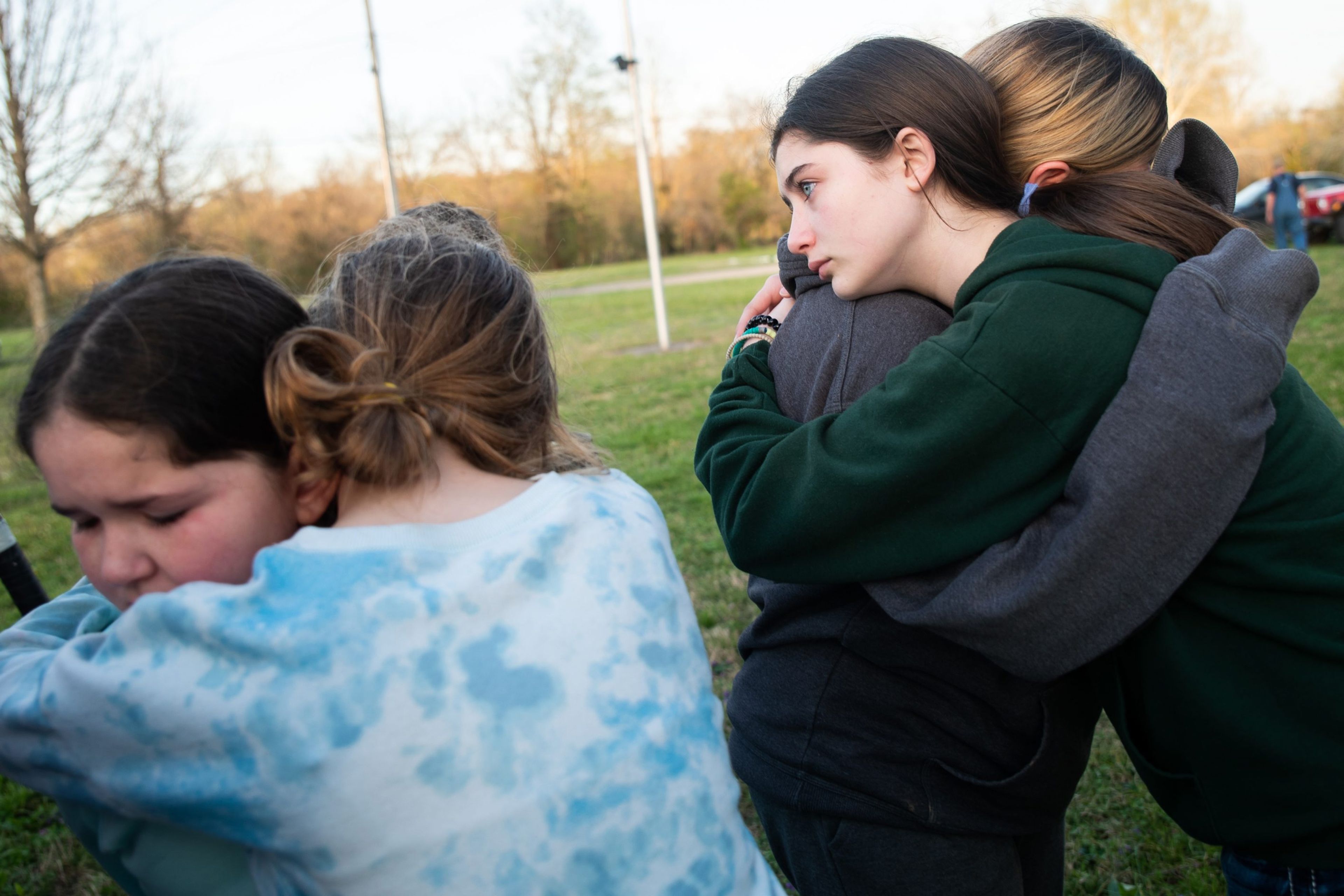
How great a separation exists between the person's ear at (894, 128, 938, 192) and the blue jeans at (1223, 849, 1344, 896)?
1.20 metres

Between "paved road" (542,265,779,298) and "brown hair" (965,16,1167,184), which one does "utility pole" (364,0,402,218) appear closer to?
"paved road" (542,265,779,298)

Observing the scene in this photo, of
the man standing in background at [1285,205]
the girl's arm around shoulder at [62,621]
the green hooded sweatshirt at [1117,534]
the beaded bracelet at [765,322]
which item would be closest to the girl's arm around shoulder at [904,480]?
the green hooded sweatshirt at [1117,534]

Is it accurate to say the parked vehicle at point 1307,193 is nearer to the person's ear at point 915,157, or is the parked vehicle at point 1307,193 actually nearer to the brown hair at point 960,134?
the brown hair at point 960,134

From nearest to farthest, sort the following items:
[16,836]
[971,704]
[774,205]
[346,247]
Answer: [971,704] < [346,247] < [16,836] < [774,205]

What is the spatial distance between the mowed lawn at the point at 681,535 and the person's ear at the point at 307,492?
0.41 metres

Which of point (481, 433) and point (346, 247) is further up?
point (346, 247)

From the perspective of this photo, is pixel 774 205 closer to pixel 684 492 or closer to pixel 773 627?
pixel 684 492

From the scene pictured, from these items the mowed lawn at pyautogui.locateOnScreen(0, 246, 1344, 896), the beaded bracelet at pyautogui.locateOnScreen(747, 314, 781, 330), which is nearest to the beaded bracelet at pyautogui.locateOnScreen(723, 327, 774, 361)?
the beaded bracelet at pyautogui.locateOnScreen(747, 314, 781, 330)

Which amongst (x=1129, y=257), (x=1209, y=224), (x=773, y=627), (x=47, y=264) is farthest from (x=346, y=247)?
(x=47, y=264)

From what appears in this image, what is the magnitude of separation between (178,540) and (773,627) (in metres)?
0.94

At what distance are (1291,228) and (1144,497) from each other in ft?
65.4

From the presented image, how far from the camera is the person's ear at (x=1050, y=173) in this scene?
1.64 metres

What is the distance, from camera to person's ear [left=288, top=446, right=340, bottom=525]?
130cm

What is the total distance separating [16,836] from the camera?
10.2ft
